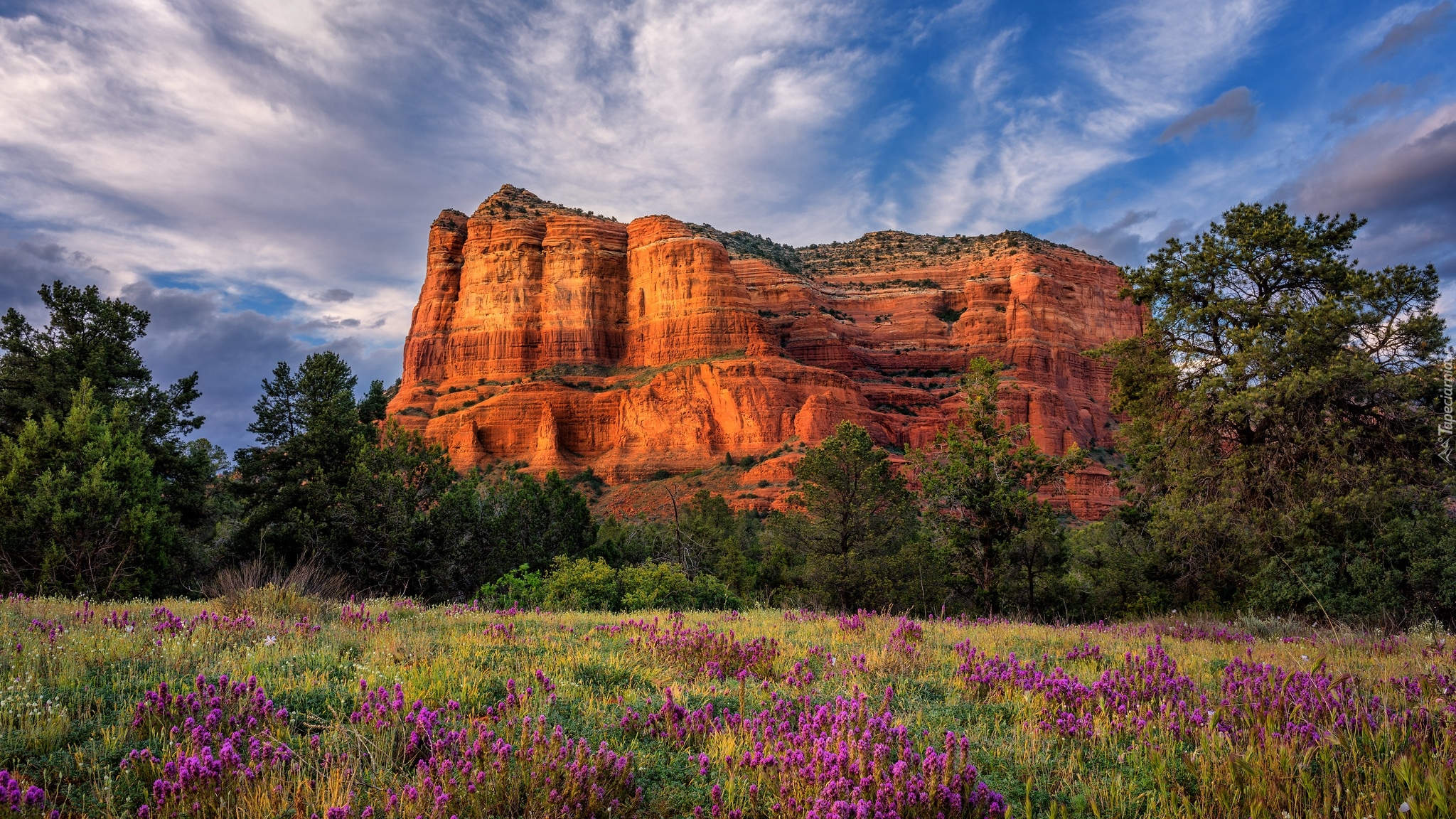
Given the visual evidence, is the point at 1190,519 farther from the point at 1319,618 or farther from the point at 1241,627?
the point at 1241,627

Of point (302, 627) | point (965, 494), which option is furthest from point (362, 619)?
point (965, 494)

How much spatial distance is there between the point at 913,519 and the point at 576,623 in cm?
1538

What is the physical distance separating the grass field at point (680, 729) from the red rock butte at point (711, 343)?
181 ft

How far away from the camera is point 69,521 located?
14227mm

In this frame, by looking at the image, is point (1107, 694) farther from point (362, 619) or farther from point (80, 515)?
point (80, 515)

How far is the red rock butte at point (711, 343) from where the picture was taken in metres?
76.1

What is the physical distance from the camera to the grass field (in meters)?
3.14

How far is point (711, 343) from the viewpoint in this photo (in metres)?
83.4

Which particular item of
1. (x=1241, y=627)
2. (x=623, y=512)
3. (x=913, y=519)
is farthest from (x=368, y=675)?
(x=623, y=512)

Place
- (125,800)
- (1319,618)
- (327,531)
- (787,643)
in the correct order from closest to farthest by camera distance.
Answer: (125,800) < (787,643) < (1319,618) < (327,531)

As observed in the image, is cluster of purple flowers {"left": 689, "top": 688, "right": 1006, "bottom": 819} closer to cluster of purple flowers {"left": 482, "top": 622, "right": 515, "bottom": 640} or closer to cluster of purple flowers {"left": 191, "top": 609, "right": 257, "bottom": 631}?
cluster of purple flowers {"left": 482, "top": 622, "right": 515, "bottom": 640}

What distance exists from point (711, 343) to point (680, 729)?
262ft

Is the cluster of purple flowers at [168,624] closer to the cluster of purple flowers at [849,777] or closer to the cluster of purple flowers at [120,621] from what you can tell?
the cluster of purple flowers at [120,621]

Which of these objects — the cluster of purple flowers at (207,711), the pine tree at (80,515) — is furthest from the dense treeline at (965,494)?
the cluster of purple flowers at (207,711)
